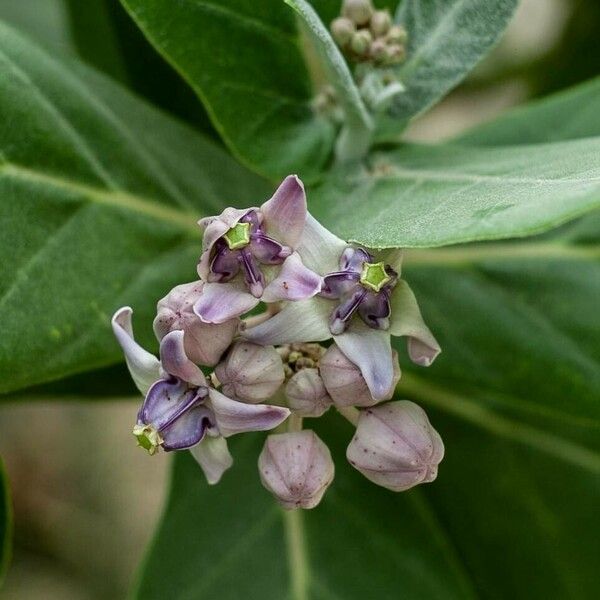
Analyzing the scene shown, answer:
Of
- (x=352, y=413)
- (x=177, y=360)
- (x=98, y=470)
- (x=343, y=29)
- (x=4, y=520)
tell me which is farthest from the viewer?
(x=98, y=470)

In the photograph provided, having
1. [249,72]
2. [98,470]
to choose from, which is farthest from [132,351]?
[98,470]

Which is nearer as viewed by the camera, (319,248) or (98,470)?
(319,248)

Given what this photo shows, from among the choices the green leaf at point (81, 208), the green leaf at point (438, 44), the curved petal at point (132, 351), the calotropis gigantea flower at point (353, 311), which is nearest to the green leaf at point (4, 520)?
the green leaf at point (81, 208)

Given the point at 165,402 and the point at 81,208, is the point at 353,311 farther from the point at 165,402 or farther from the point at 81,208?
the point at 81,208

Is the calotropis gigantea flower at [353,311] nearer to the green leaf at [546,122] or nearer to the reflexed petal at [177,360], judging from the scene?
the reflexed petal at [177,360]

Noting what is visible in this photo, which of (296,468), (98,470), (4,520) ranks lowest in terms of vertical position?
(98,470)

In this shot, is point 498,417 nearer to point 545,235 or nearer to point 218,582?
point 545,235
